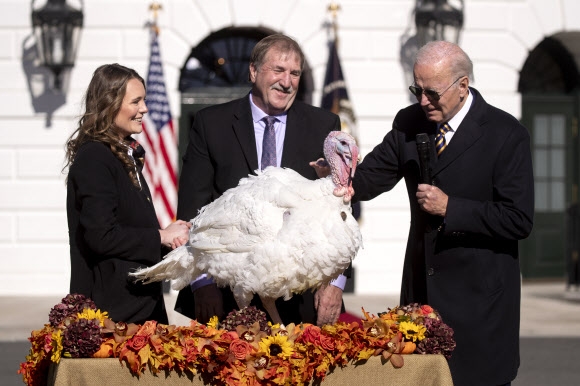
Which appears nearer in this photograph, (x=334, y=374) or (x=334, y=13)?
(x=334, y=374)

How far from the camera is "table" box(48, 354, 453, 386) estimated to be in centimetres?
387

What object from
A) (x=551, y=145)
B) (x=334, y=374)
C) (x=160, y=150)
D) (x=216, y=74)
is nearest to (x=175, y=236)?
(x=334, y=374)

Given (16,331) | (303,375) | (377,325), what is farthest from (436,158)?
(16,331)

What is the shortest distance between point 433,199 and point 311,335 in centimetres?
83

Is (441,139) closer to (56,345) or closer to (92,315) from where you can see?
(92,315)

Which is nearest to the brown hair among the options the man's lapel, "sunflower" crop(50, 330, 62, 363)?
the man's lapel

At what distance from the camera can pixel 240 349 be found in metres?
3.81

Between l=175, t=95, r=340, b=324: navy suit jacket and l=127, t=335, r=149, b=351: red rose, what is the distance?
0.84 metres

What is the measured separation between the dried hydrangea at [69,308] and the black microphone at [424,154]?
4.97 feet

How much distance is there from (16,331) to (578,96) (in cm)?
868

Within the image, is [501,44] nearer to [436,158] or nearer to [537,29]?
[537,29]

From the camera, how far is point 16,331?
10.8 meters

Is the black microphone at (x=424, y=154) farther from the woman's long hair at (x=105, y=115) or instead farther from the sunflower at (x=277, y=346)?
the woman's long hair at (x=105, y=115)

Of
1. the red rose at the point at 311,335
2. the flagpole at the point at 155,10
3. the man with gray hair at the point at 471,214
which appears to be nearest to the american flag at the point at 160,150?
the flagpole at the point at 155,10
